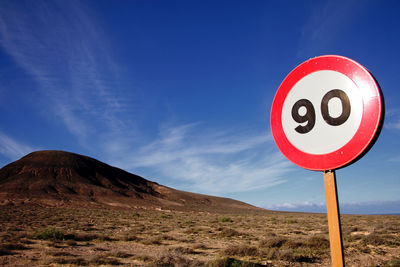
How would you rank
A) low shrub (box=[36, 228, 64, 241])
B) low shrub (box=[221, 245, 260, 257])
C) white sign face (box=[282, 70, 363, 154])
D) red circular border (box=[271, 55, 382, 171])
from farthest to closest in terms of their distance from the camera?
low shrub (box=[36, 228, 64, 241]), low shrub (box=[221, 245, 260, 257]), white sign face (box=[282, 70, 363, 154]), red circular border (box=[271, 55, 382, 171])

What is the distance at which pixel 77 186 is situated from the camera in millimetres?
63656

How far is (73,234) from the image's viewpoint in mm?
12773

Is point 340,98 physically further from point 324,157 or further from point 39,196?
point 39,196

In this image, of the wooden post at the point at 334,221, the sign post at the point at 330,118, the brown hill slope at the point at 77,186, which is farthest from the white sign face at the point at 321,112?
the brown hill slope at the point at 77,186

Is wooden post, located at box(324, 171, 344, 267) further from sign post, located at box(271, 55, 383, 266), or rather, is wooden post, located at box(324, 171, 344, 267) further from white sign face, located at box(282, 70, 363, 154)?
white sign face, located at box(282, 70, 363, 154)

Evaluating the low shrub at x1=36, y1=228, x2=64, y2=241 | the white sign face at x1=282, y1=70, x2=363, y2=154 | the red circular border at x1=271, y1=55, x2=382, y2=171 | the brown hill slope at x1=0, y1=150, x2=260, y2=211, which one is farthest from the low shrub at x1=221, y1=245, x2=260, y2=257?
the brown hill slope at x1=0, y1=150, x2=260, y2=211

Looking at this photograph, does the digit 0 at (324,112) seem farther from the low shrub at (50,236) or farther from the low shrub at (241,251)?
the low shrub at (50,236)

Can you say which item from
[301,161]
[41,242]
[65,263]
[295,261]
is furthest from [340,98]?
[41,242]

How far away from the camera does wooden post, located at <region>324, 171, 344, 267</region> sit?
5.10 feet

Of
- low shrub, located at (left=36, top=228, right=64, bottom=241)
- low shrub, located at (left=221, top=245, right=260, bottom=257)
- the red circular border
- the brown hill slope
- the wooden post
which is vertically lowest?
low shrub, located at (left=36, top=228, right=64, bottom=241)

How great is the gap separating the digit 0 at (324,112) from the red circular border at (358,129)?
0.11 meters

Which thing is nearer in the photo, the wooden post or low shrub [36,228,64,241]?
the wooden post

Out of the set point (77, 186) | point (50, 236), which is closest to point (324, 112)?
point (50, 236)

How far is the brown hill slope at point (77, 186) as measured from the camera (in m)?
54.1
